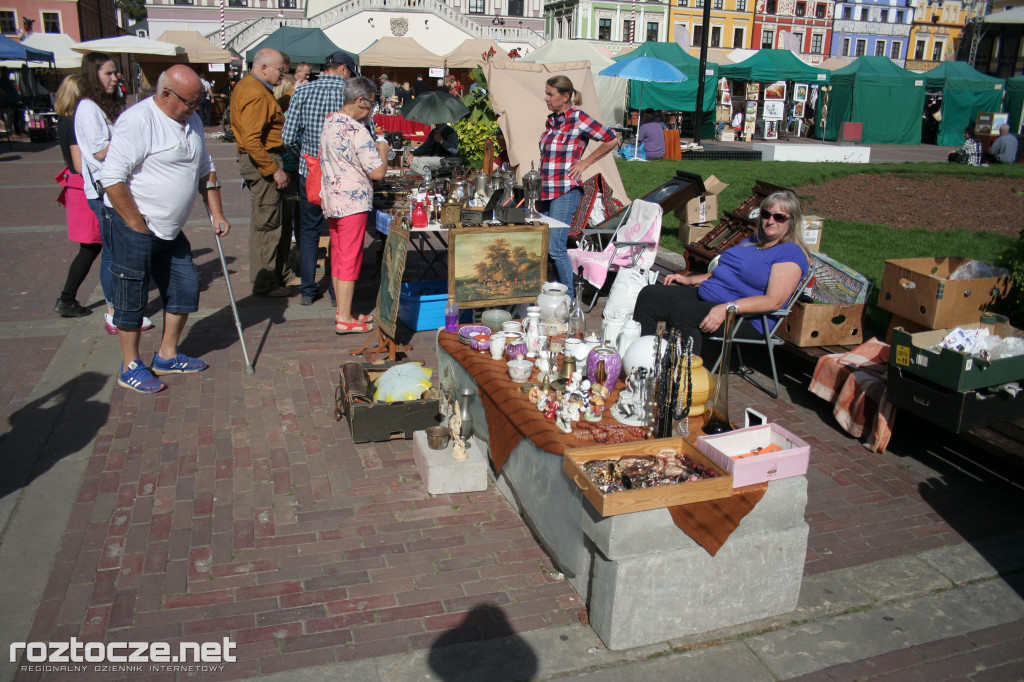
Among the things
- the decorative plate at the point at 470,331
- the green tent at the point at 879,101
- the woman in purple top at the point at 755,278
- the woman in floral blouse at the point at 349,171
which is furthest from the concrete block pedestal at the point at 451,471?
the green tent at the point at 879,101

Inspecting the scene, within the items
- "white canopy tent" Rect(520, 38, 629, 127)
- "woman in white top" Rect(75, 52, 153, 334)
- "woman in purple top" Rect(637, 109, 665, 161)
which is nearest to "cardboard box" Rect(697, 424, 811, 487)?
"woman in white top" Rect(75, 52, 153, 334)

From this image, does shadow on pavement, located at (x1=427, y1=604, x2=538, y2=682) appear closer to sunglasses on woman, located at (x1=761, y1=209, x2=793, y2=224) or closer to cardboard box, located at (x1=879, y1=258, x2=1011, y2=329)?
sunglasses on woman, located at (x1=761, y1=209, x2=793, y2=224)

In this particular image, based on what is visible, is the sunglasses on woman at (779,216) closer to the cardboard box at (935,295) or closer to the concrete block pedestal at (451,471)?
the cardboard box at (935,295)

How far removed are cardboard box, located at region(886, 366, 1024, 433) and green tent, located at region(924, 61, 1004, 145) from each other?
31026 mm

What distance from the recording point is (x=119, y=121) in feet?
15.4

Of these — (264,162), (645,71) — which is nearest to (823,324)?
(264,162)

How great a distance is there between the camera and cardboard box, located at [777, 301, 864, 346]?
534cm

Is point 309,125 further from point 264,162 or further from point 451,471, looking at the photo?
point 451,471

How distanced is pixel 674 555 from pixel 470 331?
2.16 meters

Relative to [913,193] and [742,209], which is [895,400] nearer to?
[742,209]

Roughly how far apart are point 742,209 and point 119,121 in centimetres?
554

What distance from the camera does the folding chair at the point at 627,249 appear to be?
23.5 ft

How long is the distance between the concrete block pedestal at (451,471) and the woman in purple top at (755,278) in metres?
1.62

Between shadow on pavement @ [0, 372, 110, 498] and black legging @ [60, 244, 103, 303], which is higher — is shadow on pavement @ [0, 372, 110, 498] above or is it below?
below
